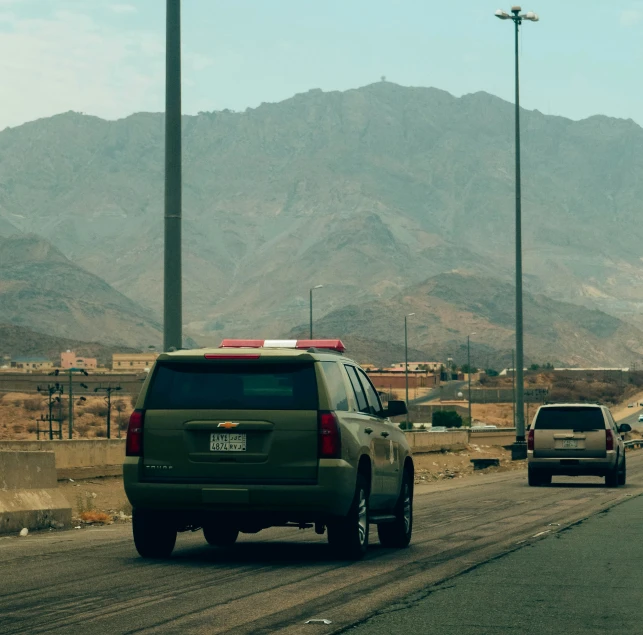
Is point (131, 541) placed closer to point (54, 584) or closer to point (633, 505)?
point (54, 584)

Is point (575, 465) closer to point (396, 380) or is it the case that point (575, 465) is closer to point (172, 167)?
point (172, 167)

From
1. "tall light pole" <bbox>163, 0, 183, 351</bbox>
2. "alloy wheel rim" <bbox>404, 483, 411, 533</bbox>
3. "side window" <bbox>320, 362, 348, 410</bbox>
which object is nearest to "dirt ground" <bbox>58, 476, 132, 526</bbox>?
"tall light pole" <bbox>163, 0, 183, 351</bbox>

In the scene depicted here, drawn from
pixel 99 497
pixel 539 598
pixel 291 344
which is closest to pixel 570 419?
pixel 99 497

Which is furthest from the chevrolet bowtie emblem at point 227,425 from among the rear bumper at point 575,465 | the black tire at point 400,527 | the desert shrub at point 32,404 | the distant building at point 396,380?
Result: the distant building at point 396,380

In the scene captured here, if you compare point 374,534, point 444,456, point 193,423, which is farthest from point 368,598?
point 444,456

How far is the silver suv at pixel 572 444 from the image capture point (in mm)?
28688

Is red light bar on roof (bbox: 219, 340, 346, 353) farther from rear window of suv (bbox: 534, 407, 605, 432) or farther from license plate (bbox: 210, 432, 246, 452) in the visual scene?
rear window of suv (bbox: 534, 407, 605, 432)

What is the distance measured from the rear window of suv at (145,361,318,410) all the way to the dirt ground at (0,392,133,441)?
8071cm

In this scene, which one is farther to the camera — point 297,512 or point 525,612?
point 297,512

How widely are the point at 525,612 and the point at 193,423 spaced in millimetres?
3834

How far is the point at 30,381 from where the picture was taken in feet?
529

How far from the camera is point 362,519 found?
12945mm

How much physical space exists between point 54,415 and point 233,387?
369 feet

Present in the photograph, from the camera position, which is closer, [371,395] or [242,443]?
[242,443]
